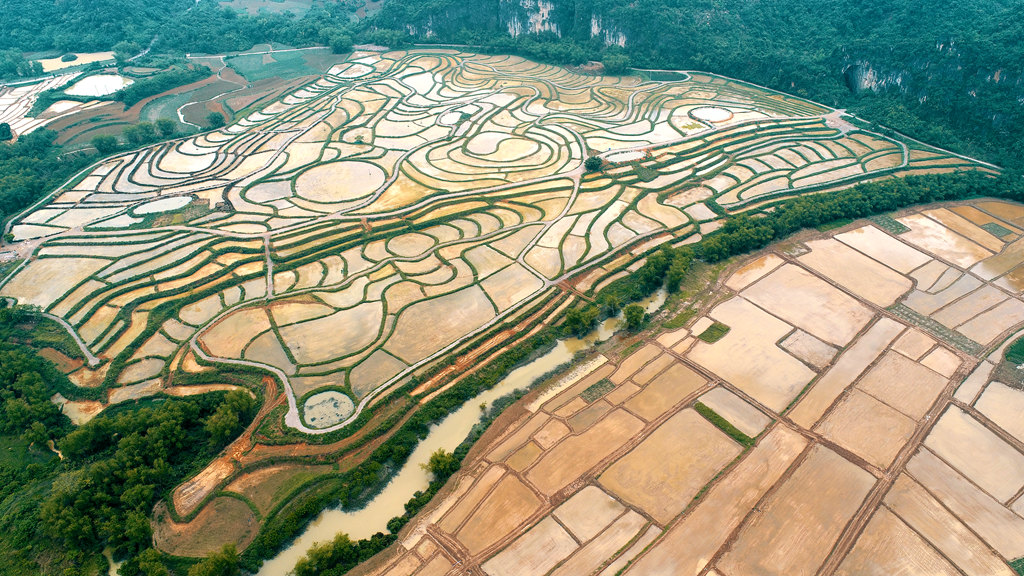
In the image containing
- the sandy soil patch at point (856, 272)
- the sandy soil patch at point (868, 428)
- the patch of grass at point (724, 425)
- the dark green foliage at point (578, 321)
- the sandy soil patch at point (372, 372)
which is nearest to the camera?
the sandy soil patch at point (868, 428)

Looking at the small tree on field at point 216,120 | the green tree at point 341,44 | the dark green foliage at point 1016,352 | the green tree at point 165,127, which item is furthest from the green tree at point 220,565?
the green tree at point 341,44

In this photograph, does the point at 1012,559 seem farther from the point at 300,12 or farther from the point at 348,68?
the point at 300,12

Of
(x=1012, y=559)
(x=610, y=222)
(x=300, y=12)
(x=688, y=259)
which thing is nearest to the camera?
(x=1012, y=559)

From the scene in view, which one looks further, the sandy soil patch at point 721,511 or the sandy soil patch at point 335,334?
the sandy soil patch at point 335,334

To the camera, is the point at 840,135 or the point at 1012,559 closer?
the point at 1012,559

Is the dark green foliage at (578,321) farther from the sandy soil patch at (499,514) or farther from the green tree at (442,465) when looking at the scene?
the green tree at (442,465)

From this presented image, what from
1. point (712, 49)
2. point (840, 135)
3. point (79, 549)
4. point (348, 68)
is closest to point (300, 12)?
point (348, 68)
